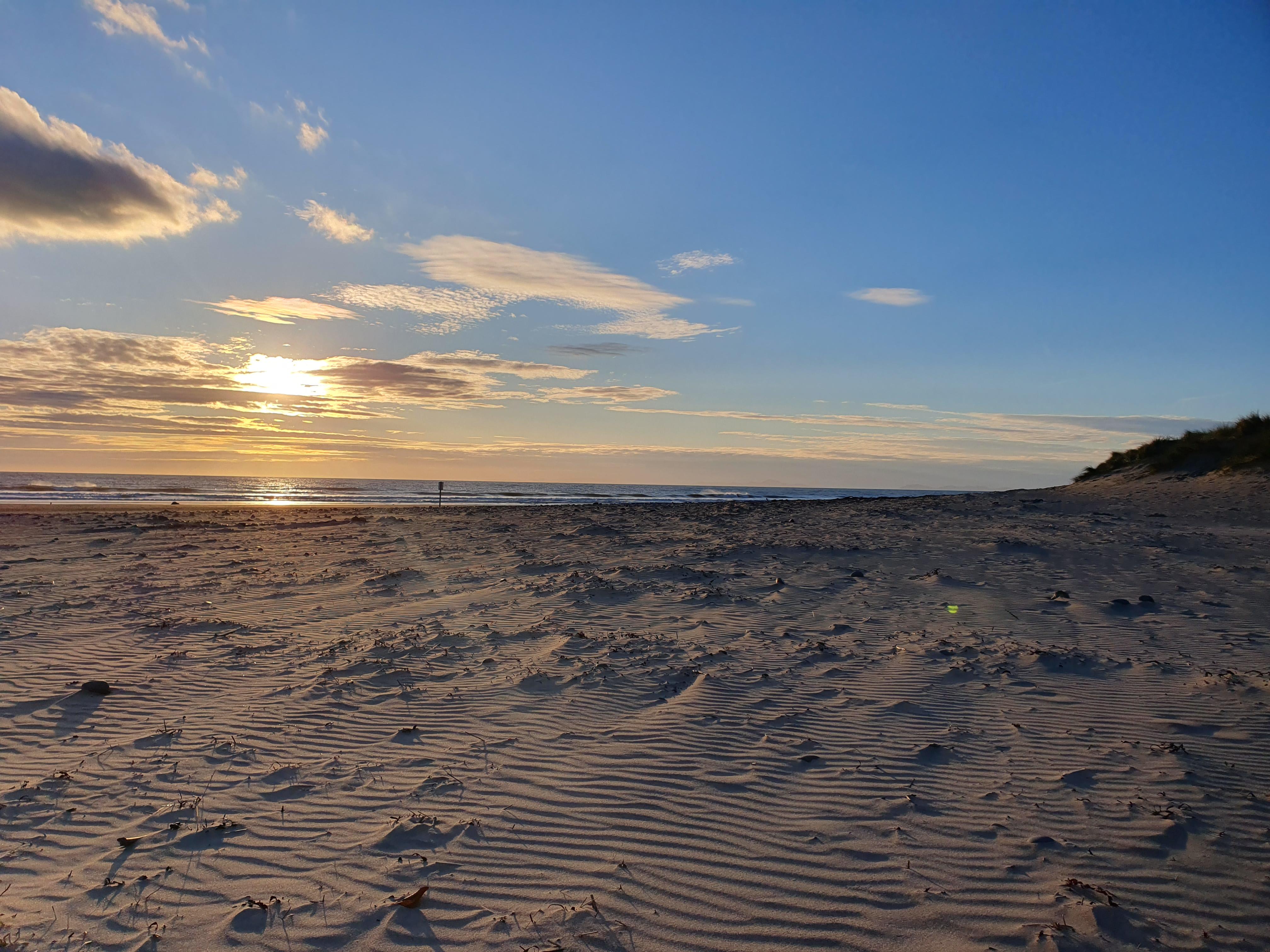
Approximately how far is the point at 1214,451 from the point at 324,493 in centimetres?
5819

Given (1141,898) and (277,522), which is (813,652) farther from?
(277,522)

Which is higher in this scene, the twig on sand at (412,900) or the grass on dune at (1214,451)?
the grass on dune at (1214,451)

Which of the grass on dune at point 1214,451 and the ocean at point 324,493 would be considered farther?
the ocean at point 324,493

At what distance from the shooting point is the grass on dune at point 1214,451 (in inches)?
870

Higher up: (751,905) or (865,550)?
(865,550)

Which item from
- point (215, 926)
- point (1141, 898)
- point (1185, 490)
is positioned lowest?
point (215, 926)

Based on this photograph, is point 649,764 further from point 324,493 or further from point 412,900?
point 324,493

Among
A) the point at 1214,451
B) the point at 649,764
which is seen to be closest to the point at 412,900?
the point at 649,764

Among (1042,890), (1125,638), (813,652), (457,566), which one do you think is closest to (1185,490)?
(1125,638)

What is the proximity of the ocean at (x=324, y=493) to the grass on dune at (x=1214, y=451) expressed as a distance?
72.9 feet

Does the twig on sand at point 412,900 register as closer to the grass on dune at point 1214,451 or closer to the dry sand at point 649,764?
the dry sand at point 649,764

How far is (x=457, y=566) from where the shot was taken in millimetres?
13914

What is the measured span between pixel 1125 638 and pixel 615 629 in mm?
5888

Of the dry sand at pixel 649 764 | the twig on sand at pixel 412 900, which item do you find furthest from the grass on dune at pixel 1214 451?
the twig on sand at pixel 412 900
